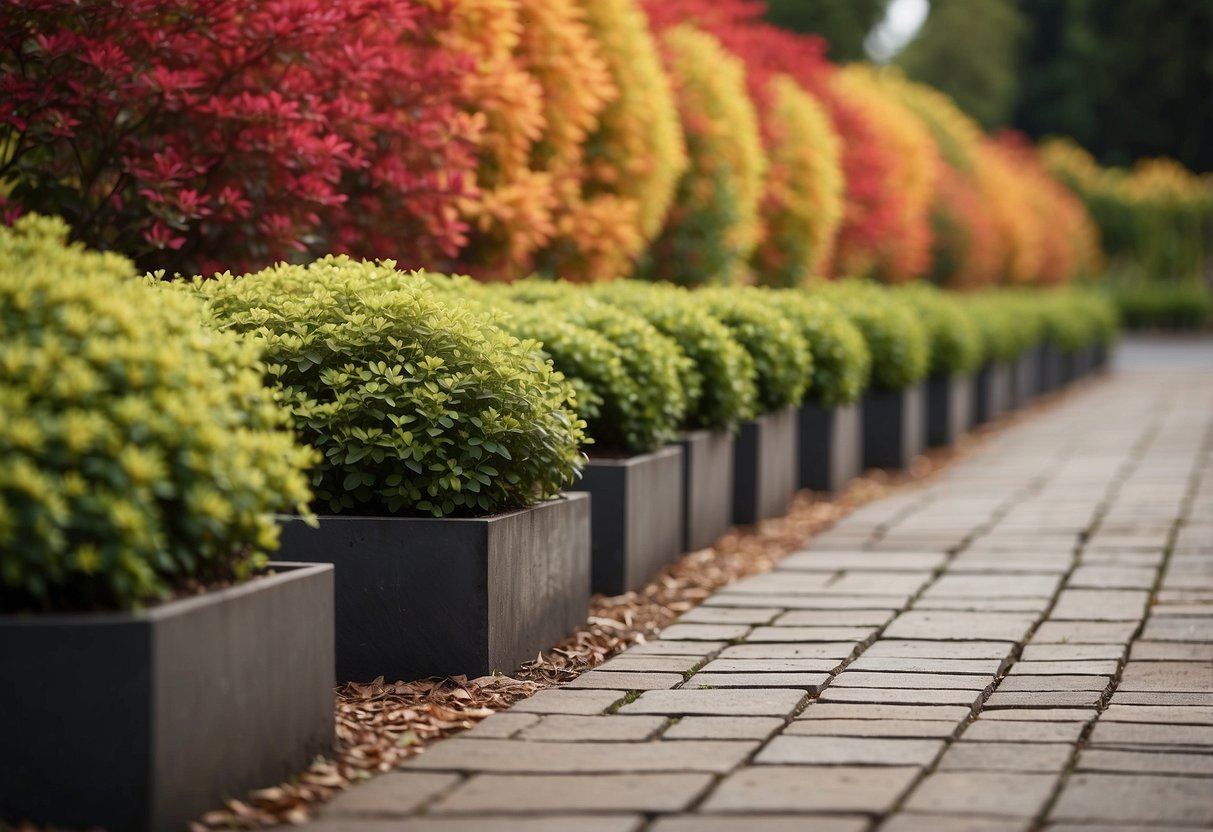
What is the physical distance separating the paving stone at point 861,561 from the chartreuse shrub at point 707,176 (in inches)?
184

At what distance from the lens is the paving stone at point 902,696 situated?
495 centimetres

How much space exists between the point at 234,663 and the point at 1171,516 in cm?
655

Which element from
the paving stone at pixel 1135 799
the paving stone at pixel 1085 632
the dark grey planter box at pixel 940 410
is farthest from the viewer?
the dark grey planter box at pixel 940 410

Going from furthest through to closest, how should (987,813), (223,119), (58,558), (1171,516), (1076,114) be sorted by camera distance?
(1076,114) < (1171,516) < (223,119) < (987,813) < (58,558)

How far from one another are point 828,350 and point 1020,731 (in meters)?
5.80

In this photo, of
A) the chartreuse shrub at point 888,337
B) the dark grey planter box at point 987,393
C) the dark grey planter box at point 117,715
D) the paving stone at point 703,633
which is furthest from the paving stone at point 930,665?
the dark grey planter box at point 987,393

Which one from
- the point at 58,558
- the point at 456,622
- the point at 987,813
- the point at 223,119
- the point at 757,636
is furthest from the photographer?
the point at 223,119

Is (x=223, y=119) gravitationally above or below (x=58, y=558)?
above

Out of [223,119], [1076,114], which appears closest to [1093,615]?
[223,119]

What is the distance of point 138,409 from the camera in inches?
141

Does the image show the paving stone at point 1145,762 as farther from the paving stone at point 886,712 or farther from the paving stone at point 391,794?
the paving stone at point 391,794

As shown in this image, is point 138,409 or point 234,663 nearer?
point 138,409

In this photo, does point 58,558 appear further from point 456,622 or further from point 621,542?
point 621,542

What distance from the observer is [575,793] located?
3996mm
